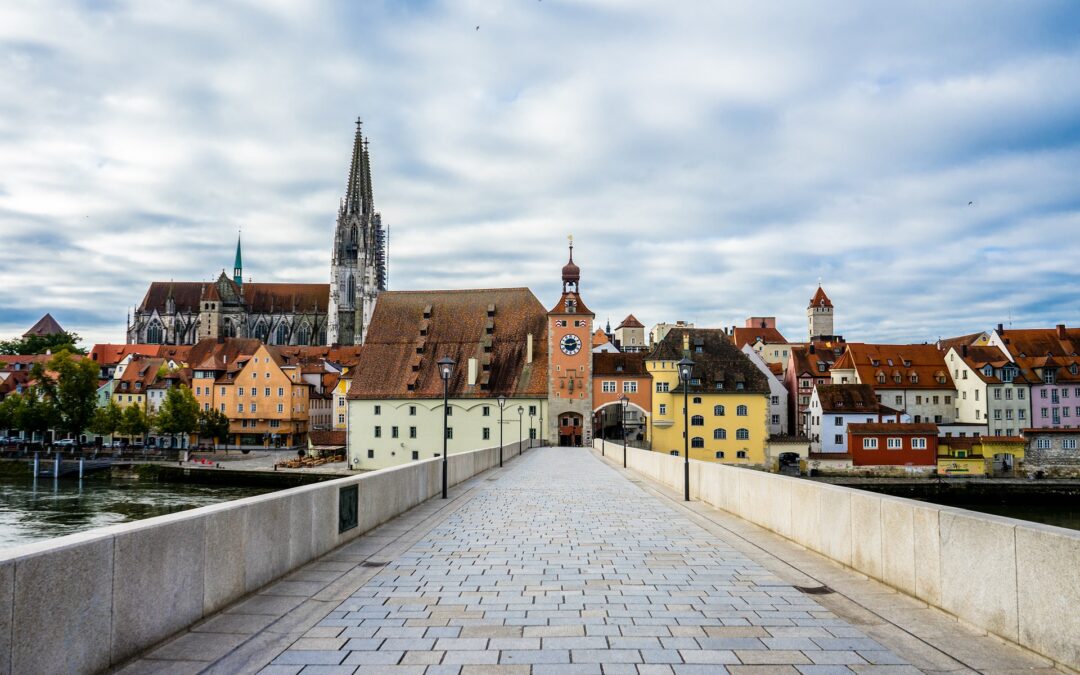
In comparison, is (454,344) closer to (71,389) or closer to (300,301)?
(71,389)

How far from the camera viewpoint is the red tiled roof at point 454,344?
76.0 m

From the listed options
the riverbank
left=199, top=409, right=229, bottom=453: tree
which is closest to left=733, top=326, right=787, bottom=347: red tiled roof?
the riverbank

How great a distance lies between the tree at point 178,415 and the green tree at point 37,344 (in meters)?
59.0

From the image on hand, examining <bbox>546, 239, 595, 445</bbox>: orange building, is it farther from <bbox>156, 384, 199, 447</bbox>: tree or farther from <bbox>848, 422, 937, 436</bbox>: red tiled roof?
<bbox>156, 384, 199, 447</bbox>: tree

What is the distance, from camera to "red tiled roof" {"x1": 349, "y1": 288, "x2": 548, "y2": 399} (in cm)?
7600

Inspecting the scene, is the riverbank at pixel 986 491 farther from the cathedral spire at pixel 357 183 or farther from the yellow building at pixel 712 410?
the cathedral spire at pixel 357 183

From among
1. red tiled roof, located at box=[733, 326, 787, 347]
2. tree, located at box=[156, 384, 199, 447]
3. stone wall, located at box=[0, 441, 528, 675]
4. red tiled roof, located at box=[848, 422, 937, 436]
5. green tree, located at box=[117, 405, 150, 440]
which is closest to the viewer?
stone wall, located at box=[0, 441, 528, 675]

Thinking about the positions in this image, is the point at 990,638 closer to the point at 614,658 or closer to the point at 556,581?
the point at 614,658

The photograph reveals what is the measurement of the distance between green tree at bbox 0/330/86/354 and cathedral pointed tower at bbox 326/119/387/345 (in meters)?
41.3

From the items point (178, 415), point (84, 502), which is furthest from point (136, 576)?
point (178, 415)

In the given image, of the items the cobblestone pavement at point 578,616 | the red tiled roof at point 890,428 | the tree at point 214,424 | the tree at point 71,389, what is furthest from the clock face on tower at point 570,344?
the cobblestone pavement at point 578,616

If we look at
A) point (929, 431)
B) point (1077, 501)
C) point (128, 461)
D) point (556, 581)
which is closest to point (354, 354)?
point (128, 461)

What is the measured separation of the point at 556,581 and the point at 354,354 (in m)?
115

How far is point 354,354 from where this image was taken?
4727 inches
